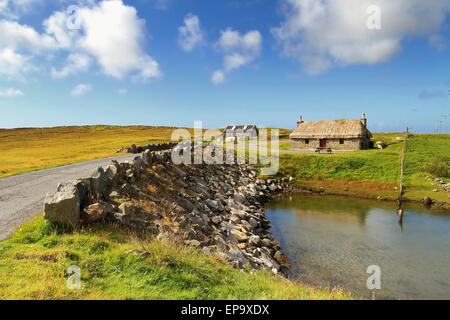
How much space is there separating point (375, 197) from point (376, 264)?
681 inches

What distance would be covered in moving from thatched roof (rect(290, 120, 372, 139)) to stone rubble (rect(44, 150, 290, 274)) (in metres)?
28.6

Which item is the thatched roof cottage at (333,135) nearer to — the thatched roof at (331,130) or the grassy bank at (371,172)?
the thatched roof at (331,130)

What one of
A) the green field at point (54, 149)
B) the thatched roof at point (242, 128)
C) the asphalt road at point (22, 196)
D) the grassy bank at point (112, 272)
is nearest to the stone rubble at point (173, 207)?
the grassy bank at point (112, 272)

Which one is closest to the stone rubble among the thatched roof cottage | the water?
the water

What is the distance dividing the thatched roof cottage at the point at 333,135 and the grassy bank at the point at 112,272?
150 feet

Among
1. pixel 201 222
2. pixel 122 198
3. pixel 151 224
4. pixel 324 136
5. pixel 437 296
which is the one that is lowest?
pixel 437 296

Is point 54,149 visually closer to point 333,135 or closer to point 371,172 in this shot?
point 333,135

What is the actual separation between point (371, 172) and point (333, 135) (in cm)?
1409

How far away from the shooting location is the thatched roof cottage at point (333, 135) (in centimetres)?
4793

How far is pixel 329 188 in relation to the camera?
34500 millimetres

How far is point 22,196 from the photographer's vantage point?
1266cm

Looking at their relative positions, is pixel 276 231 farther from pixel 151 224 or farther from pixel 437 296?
pixel 151 224

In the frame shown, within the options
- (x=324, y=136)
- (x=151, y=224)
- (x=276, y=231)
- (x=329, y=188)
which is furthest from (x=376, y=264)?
(x=324, y=136)
